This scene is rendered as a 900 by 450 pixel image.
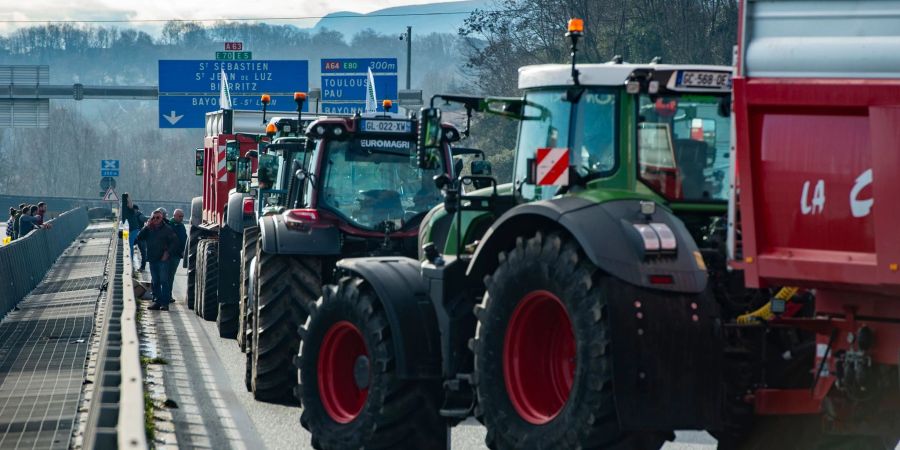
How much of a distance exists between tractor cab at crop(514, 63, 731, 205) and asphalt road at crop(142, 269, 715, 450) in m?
2.59

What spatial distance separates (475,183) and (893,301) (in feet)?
13.1

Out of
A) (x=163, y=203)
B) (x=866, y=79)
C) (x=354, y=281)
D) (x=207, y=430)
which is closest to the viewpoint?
(x=866, y=79)

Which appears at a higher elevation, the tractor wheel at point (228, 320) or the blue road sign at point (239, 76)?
the blue road sign at point (239, 76)

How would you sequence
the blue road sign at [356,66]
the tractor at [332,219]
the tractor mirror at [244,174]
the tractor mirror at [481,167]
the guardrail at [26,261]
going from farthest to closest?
the blue road sign at [356,66] < the guardrail at [26,261] < the tractor mirror at [244,174] < the tractor at [332,219] < the tractor mirror at [481,167]

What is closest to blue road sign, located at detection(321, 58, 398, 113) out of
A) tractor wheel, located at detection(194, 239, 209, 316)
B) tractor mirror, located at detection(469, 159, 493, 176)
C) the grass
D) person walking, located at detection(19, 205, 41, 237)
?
person walking, located at detection(19, 205, 41, 237)

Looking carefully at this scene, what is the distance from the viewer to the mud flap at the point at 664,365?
7.16 meters

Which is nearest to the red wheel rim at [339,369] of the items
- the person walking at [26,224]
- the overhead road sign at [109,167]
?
the person walking at [26,224]

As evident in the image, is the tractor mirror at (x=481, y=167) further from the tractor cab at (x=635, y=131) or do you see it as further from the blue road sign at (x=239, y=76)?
the blue road sign at (x=239, y=76)

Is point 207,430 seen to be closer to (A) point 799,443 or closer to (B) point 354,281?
(B) point 354,281

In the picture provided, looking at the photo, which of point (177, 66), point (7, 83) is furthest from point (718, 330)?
point (7, 83)

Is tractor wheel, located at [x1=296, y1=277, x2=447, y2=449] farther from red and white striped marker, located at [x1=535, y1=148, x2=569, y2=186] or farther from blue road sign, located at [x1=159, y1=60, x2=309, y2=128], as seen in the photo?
blue road sign, located at [x1=159, y1=60, x2=309, y2=128]

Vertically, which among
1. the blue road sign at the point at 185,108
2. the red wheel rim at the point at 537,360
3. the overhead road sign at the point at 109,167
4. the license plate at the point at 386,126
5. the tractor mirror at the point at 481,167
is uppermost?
the blue road sign at the point at 185,108

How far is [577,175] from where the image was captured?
878cm

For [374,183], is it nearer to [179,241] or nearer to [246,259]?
[246,259]
